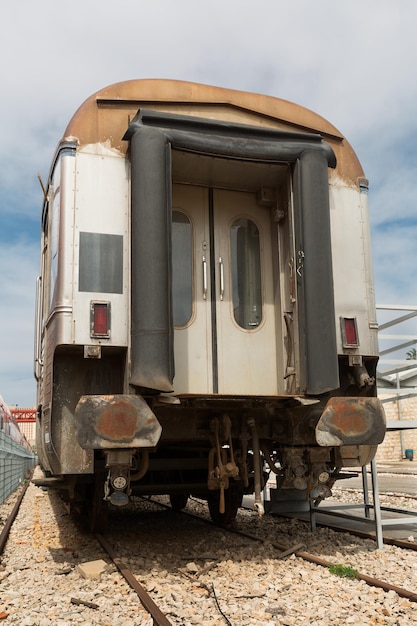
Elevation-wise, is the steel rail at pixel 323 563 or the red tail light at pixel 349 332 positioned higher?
the red tail light at pixel 349 332

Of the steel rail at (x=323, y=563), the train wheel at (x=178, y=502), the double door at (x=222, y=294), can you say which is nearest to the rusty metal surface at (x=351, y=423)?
the double door at (x=222, y=294)

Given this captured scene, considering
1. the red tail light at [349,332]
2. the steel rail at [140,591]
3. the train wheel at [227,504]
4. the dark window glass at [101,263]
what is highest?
the dark window glass at [101,263]

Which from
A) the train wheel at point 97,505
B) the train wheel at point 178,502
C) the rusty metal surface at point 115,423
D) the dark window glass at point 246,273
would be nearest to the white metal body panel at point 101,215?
the rusty metal surface at point 115,423

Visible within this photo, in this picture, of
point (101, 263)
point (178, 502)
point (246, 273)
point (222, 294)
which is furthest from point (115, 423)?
point (178, 502)

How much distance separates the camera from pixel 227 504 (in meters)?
7.32

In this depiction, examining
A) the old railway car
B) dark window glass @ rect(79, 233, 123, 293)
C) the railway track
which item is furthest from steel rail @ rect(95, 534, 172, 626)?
dark window glass @ rect(79, 233, 123, 293)

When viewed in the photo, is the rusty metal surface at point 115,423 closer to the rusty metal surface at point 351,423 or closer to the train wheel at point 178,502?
the rusty metal surface at point 351,423

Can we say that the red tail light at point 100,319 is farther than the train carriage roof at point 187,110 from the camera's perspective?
No

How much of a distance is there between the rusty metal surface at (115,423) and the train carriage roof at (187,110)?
2.23 meters

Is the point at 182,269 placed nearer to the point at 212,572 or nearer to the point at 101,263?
the point at 101,263

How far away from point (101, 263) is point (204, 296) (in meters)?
1.10

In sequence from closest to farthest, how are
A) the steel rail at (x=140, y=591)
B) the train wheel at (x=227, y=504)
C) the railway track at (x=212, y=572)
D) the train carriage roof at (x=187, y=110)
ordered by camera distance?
the steel rail at (x=140, y=591) < the railway track at (x=212, y=572) < the train carriage roof at (x=187, y=110) < the train wheel at (x=227, y=504)

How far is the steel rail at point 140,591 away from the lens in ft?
12.8

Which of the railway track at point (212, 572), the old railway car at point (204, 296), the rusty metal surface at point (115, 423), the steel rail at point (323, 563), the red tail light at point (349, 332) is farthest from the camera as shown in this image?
the red tail light at point (349, 332)
